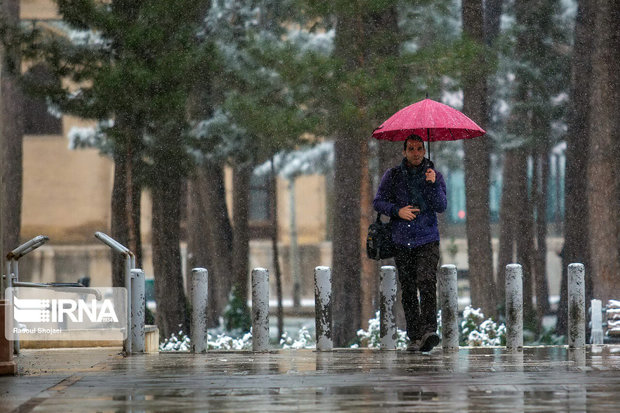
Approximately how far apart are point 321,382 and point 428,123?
139 inches

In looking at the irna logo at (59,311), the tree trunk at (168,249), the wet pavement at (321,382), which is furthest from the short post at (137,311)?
the tree trunk at (168,249)

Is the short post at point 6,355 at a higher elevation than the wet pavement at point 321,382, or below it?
higher

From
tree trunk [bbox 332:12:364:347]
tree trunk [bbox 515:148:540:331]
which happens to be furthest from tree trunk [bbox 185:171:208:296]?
tree trunk [bbox 515:148:540:331]

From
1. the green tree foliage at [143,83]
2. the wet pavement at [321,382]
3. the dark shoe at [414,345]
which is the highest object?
the green tree foliage at [143,83]

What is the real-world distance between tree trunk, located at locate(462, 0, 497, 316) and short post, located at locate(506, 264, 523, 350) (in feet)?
31.3

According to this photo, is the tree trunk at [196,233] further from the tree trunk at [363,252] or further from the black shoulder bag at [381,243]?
the black shoulder bag at [381,243]

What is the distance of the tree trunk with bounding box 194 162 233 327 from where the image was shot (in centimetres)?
2325

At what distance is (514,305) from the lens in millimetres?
12523

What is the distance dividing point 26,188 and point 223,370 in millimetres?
14113

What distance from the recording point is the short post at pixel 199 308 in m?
12.3

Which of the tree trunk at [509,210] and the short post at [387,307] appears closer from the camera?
the short post at [387,307]

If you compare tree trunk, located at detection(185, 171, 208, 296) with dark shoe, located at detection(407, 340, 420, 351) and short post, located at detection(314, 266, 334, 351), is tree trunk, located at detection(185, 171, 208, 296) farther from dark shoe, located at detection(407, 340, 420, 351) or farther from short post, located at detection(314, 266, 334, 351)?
dark shoe, located at detection(407, 340, 420, 351)

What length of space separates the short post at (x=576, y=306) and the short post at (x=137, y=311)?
4.33 meters

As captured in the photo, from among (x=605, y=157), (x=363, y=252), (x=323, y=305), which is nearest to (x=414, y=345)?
(x=323, y=305)
